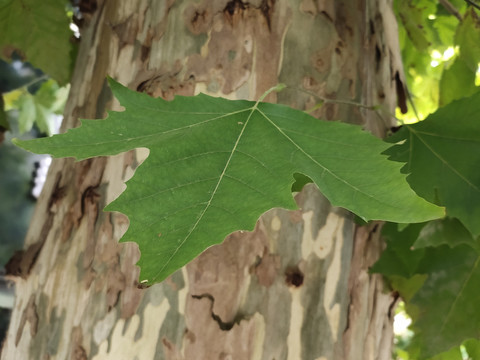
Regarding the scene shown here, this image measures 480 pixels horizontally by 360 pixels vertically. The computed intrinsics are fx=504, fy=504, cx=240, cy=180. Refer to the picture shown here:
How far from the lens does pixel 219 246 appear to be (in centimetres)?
72

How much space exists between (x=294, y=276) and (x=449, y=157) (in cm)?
30

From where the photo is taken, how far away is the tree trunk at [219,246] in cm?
71

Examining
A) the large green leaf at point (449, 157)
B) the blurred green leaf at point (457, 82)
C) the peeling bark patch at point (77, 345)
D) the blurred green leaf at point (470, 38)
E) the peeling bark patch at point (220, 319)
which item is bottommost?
the peeling bark patch at point (77, 345)

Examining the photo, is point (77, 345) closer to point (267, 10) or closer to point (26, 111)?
point (267, 10)

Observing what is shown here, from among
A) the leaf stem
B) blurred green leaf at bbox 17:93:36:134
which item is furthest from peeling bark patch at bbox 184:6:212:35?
blurred green leaf at bbox 17:93:36:134

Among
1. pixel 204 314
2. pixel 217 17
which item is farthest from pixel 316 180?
pixel 217 17

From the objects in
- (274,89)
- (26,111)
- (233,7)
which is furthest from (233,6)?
(26,111)

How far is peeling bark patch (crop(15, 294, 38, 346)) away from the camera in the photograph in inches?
31.5

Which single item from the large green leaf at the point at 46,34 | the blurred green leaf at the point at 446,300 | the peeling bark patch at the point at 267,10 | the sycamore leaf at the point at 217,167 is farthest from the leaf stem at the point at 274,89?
the large green leaf at the point at 46,34

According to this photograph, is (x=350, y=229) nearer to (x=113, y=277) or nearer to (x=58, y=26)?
(x=113, y=277)

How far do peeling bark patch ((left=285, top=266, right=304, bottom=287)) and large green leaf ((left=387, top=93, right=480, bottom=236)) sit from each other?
8.3 inches

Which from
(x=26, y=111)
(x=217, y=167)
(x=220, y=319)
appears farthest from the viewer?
(x=26, y=111)

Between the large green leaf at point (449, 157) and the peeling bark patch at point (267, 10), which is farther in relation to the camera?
the peeling bark patch at point (267, 10)

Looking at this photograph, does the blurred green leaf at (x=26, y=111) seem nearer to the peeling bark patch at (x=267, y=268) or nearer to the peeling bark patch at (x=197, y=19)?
Result: the peeling bark patch at (x=197, y=19)
